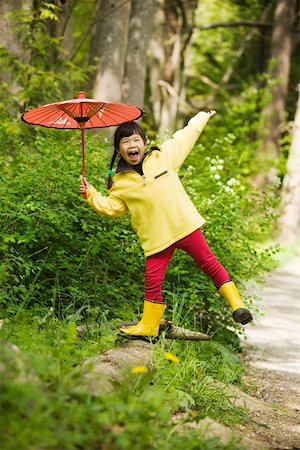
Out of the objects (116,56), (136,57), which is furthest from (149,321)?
(136,57)

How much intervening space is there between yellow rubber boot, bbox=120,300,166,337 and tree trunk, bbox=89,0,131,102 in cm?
608

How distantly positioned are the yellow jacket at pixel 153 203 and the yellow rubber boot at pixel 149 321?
38cm

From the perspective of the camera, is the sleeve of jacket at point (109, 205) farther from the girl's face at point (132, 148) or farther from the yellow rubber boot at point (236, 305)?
the yellow rubber boot at point (236, 305)

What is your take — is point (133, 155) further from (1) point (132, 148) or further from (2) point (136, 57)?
(2) point (136, 57)

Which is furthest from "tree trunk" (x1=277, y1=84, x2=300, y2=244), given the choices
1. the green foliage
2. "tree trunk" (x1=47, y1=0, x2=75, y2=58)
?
the green foliage

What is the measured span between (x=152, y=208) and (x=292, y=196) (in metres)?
13.0

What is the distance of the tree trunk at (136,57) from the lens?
12.1 m

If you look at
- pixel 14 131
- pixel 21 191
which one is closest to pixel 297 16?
pixel 14 131

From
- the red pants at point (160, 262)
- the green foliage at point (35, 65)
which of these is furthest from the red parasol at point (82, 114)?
the green foliage at point (35, 65)

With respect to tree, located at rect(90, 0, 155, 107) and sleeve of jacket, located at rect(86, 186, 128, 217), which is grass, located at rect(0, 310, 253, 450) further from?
tree, located at rect(90, 0, 155, 107)

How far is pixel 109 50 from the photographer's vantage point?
37.0 feet

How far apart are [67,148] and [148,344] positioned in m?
2.49

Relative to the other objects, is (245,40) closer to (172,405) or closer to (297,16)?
(297,16)

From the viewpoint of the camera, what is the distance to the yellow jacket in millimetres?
5309
